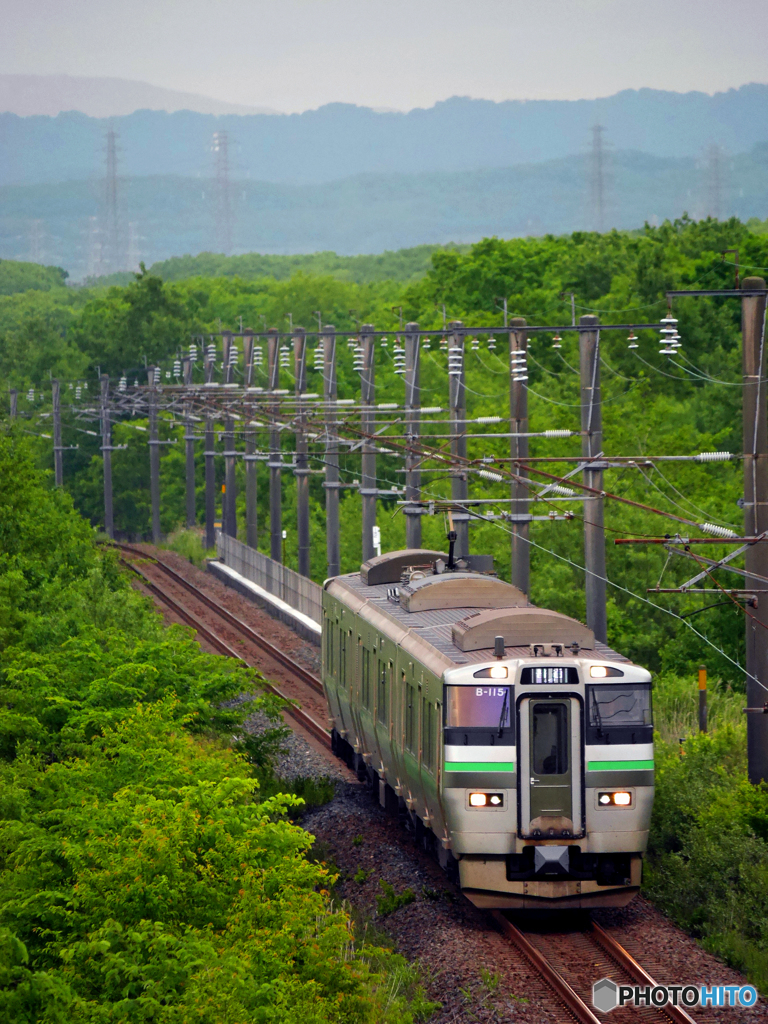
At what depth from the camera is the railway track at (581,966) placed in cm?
1330

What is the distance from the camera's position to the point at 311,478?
79.1 meters

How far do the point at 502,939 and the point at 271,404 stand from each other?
92.2ft

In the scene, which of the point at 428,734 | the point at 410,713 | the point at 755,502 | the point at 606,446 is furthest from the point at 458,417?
the point at 606,446

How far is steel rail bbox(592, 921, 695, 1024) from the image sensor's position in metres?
13.1

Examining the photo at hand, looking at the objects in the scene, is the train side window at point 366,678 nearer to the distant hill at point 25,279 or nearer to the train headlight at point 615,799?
the train headlight at point 615,799

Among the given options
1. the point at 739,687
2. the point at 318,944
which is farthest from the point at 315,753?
the point at 318,944

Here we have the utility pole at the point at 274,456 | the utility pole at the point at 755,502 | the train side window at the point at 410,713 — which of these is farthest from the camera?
the utility pole at the point at 274,456

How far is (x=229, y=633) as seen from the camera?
43000 mm

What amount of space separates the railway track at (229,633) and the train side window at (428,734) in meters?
8.47

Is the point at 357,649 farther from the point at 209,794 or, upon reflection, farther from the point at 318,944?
the point at 318,944

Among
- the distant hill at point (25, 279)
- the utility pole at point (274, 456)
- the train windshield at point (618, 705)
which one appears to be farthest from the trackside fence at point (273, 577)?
the distant hill at point (25, 279)

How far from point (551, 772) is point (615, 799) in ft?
2.34

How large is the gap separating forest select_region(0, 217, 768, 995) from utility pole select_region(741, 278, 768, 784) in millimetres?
762

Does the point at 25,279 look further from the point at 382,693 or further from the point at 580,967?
the point at 580,967
